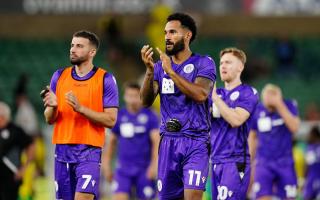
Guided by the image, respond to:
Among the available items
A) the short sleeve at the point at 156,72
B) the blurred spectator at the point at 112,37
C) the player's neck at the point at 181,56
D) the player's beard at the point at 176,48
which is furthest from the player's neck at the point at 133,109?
the blurred spectator at the point at 112,37

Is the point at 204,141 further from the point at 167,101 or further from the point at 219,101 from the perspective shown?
the point at 219,101

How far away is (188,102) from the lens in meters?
9.23

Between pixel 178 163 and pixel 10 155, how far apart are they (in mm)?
5499

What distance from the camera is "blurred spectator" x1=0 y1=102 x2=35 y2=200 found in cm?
1380

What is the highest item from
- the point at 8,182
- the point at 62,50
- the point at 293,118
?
the point at 62,50

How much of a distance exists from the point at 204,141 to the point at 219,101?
1.29 m

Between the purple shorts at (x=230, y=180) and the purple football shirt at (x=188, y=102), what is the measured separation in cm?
130

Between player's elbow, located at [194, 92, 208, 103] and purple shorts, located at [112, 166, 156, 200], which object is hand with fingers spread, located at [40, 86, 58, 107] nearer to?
player's elbow, located at [194, 92, 208, 103]

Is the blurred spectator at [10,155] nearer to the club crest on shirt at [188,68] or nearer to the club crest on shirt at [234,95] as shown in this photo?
the club crest on shirt at [234,95]

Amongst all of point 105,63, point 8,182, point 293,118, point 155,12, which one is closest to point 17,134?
point 8,182

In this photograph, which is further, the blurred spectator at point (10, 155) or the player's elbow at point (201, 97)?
the blurred spectator at point (10, 155)

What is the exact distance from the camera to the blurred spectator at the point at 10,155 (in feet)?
45.3

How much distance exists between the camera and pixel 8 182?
Result: 13836mm

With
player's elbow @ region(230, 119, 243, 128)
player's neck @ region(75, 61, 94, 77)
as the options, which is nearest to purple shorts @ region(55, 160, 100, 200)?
player's neck @ region(75, 61, 94, 77)
